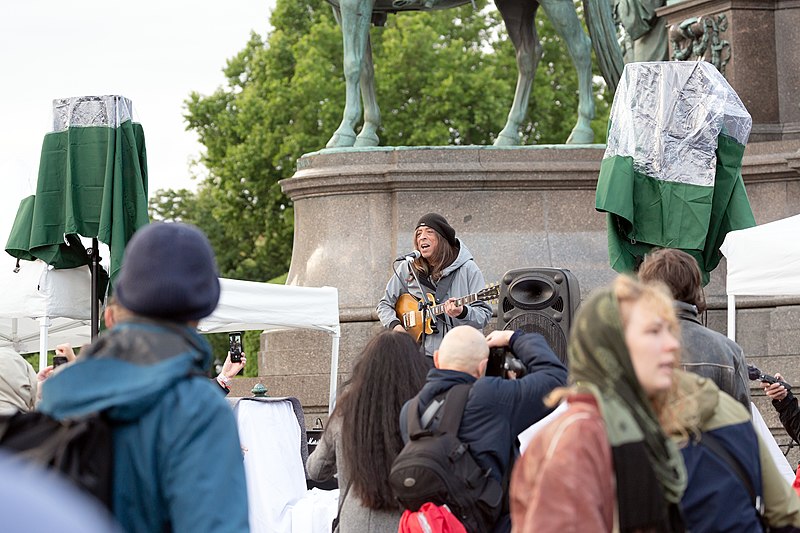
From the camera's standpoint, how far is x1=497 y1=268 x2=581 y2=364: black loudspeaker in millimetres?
8492

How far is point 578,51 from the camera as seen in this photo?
1405 cm

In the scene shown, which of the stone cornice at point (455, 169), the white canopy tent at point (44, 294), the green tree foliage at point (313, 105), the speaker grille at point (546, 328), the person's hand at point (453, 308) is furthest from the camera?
the green tree foliage at point (313, 105)

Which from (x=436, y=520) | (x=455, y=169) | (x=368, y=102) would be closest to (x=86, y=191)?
(x=455, y=169)

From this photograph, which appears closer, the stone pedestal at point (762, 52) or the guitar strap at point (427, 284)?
the guitar strap at point (427, 284)

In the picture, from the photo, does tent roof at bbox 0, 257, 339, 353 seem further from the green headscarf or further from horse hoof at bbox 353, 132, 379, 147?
the green headscarf

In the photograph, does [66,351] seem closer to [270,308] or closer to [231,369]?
[231,369]

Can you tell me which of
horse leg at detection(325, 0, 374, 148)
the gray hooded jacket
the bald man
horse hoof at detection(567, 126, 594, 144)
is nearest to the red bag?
the bald man

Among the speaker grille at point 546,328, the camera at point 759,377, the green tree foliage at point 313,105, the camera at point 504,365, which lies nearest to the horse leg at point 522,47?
the speaker grille at point 546,328

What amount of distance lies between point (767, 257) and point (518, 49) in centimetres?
549

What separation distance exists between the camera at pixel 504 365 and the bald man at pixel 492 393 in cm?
4

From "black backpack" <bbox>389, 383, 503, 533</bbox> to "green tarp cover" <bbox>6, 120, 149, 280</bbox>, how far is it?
17.2ft

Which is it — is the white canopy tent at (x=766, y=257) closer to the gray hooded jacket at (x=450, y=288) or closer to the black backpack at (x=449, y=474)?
the gray hooded jacket at (x=450, y=288)

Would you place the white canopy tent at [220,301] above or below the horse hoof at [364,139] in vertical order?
below

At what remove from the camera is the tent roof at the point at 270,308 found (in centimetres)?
1045
